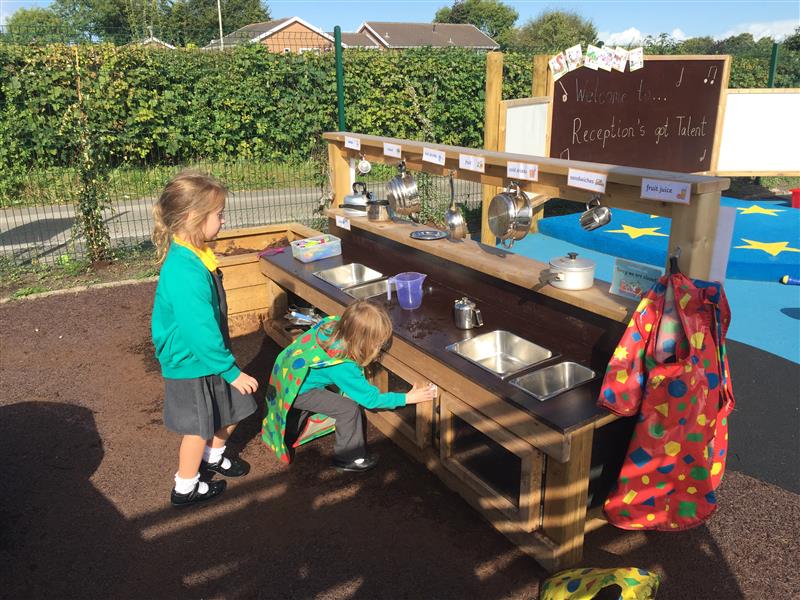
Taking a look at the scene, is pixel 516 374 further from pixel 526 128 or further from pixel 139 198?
pixel 139 198

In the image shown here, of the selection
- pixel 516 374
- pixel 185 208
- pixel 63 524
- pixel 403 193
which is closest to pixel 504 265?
pixel 516 374

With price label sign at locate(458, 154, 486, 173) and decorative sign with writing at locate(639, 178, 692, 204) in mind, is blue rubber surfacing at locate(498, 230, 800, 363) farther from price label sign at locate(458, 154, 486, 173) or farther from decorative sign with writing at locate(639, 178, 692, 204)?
decorative sign with writing at locate(639, 178, 692, 204)

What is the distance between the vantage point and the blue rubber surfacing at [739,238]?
6.70 metres

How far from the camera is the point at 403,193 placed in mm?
4762

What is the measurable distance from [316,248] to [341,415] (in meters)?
1.79

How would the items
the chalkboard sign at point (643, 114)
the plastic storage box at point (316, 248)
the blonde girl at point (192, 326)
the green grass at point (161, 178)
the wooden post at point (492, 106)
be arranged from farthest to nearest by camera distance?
the green grass at point (161, 178) → the chalkboard sign at point (643, 114) → the wooden post at point (492, 106) → the plastic storage box at point (316, 248) → the blonde girl at point (192, 326)

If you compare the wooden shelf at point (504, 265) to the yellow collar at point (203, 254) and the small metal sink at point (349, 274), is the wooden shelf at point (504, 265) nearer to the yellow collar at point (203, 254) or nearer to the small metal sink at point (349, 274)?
the small metal sink at point (349, 274)

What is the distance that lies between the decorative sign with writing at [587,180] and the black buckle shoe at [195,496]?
2461mm

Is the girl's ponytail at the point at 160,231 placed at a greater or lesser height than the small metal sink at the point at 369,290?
greater

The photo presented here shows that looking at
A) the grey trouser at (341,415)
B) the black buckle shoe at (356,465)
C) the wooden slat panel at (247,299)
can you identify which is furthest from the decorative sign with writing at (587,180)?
the wooden slat panel at (247,299)

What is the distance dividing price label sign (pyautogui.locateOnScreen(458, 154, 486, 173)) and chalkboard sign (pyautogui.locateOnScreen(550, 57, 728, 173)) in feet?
15.7

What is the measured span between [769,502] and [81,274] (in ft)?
22.7

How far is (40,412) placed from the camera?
14.2 feet

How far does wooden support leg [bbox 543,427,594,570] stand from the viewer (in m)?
2.63
